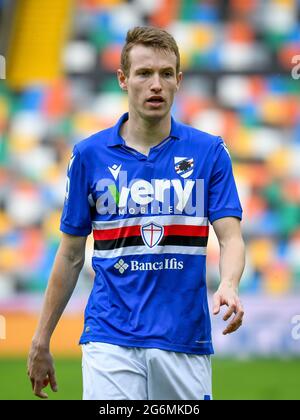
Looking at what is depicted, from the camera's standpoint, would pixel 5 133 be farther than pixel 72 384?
Yes

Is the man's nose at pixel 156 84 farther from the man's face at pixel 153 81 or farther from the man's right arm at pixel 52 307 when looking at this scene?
the man's right arm at pixel 52 307

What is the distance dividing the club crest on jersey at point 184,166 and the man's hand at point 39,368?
2.93 feet

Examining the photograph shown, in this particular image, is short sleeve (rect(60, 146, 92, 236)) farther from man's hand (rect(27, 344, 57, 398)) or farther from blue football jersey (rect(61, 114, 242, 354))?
man's hand (rect(27, 344, 57, 398))

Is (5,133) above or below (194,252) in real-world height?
above

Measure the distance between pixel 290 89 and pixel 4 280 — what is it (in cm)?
457

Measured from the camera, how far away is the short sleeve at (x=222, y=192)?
12.7 ft

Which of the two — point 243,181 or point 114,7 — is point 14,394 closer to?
point 243,181

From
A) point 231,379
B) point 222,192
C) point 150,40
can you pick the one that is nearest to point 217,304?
point 222,192

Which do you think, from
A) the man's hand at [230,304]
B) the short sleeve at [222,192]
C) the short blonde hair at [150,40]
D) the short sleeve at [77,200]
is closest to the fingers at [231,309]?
the man's hand at [230,304]

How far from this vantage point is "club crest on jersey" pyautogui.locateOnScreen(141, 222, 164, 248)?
3812mm

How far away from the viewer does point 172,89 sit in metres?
3.90
